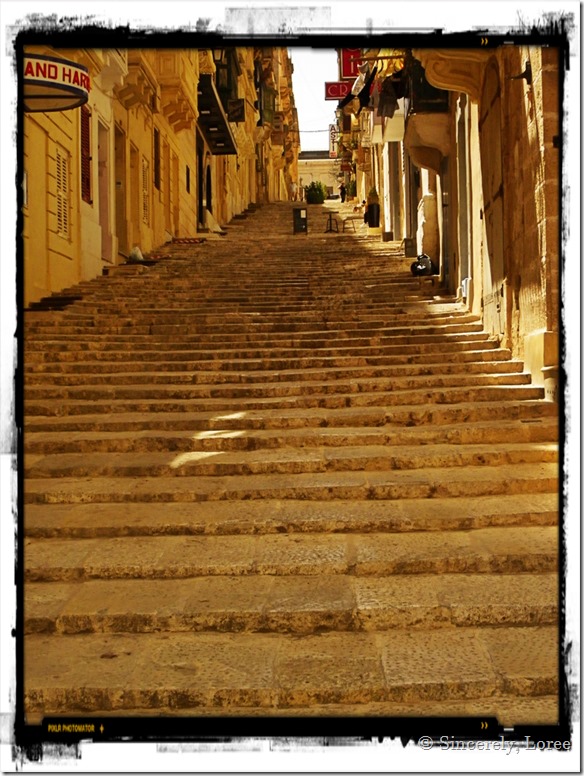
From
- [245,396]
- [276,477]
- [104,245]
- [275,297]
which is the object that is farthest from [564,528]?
[104,245]

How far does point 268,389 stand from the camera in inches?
330

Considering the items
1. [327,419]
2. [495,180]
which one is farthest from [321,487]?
[495,180]

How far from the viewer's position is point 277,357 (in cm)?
976

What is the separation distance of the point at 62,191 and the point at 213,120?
16.6 metres

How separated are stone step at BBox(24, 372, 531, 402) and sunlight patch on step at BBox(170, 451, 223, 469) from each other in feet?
5.21

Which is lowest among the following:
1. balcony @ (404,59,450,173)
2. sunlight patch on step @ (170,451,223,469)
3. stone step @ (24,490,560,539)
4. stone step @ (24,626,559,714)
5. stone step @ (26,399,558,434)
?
stone step @ (24,626,559,714)

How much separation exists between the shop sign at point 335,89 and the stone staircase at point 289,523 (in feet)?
88.7

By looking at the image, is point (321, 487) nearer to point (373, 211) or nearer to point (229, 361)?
point (229, 361)

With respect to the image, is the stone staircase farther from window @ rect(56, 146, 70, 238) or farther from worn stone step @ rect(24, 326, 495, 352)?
window @ rect(56, 146, 70, 238)

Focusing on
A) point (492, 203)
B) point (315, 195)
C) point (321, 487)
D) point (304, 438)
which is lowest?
point (321, 487)

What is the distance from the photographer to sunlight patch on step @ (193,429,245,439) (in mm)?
6832

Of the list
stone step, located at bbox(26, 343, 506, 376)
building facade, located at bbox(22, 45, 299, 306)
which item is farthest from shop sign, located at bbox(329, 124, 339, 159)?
stone step, located at bbox(26, 343, 506, 376)

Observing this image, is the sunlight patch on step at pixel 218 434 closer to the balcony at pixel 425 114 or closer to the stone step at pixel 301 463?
the stone step at pixel 301 463

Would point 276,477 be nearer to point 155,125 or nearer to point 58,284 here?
point 58,284
